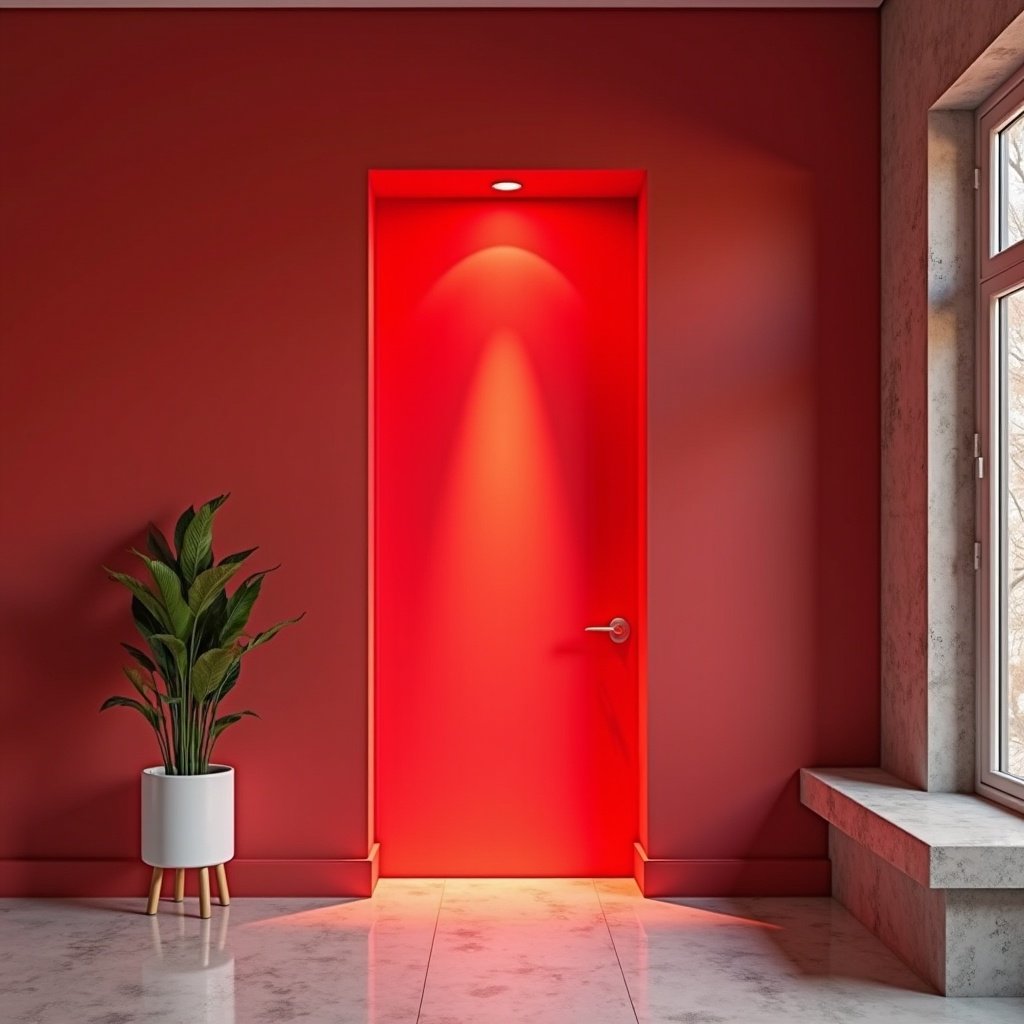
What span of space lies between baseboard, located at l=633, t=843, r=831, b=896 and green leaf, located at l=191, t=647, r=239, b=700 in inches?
60.0

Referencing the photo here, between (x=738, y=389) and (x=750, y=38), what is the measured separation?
46.9 inches

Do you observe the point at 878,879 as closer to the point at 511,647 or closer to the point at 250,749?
the point at 511,647

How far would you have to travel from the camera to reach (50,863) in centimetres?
406

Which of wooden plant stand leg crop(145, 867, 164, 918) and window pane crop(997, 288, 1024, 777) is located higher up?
window pane crop(997, 288, 1024, 777)

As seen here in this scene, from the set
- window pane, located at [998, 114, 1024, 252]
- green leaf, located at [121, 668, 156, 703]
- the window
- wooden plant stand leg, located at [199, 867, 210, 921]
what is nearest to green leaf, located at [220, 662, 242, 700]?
green leaf, located at [121, 668, 156, 703]

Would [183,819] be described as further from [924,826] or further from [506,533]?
[924,826]

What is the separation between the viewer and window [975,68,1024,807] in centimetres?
342

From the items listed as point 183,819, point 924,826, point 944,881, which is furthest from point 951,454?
point 183,819

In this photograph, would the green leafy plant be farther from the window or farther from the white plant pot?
the window

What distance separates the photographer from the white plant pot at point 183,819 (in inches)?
147

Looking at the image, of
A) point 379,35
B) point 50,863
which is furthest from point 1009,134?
point 50,863

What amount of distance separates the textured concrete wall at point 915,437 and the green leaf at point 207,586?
2.10 meters

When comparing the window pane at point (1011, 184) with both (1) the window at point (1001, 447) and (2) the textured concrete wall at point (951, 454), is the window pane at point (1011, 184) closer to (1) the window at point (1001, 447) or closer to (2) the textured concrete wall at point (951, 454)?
(1) the window at point (1001, 447)

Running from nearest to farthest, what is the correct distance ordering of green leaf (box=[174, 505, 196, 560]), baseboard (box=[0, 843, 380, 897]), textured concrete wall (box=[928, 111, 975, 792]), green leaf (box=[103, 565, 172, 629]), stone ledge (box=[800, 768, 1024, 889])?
stone ledge (box=[800, 768, 1024, 889]) < textured concrete wall (box=[928, 111, 975, 792]) < green leaf (box=[103, 565, 172, 629]) < green leaf (box=[174, 505, 196, 560]) < baseboard (box=[0, 843, 380, 897])
